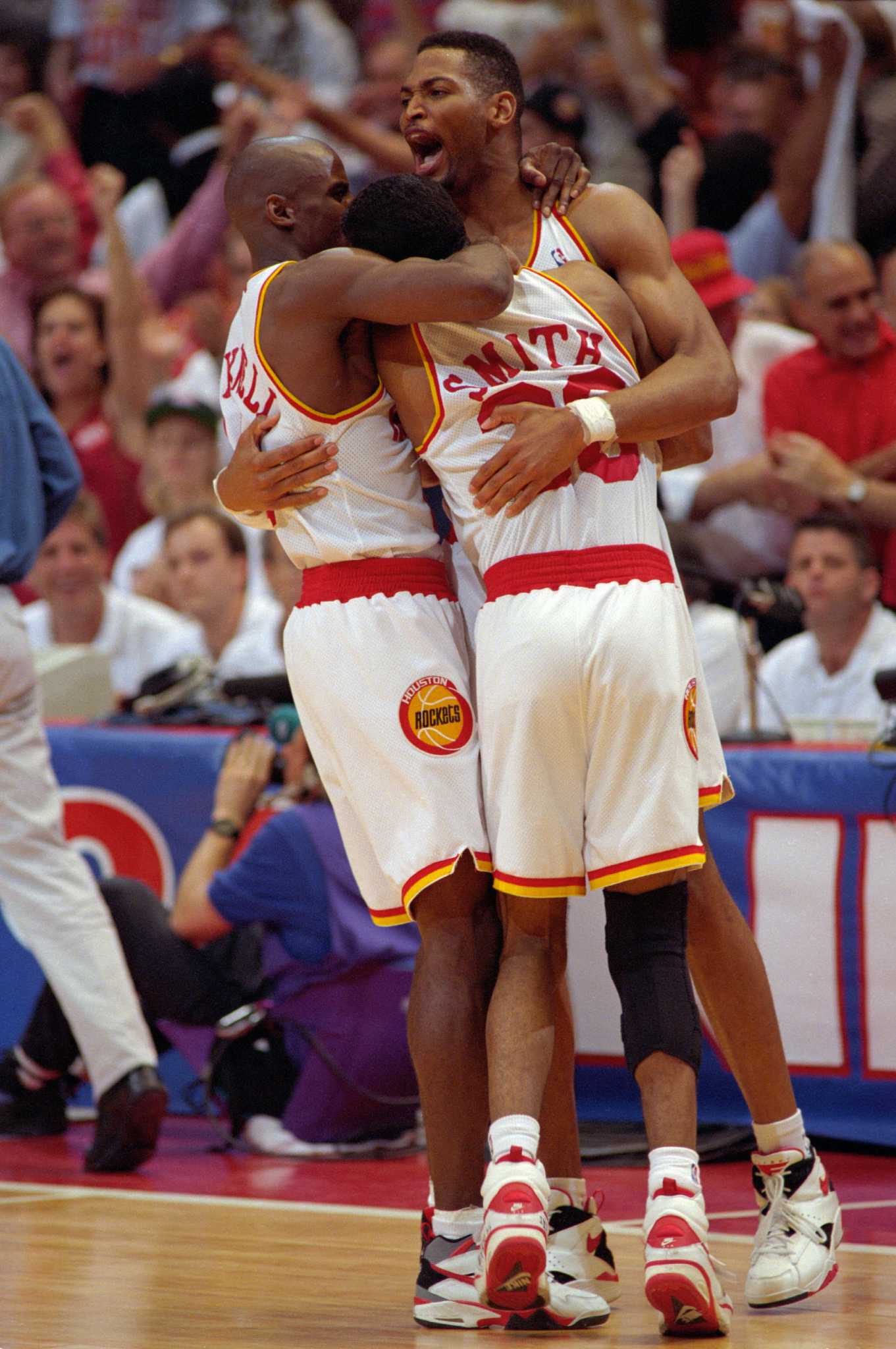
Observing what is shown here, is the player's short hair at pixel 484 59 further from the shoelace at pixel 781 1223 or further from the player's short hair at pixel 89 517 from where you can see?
the player's short hair at pixel 89 517

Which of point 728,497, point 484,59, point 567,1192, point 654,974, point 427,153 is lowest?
point 728,497

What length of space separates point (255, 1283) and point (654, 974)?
973 millimetres

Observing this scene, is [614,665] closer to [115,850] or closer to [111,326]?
[115,850]

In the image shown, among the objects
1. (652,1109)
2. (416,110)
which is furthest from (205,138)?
(652,1109)

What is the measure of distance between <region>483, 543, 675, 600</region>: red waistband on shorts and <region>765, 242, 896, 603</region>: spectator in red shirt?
12.1ft

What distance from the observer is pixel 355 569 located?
3365mm

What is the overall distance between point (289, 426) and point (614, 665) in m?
0.74

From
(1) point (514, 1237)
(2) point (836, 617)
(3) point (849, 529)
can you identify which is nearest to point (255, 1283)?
(1) point (514, 1237)

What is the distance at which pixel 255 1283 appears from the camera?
3.46 meters

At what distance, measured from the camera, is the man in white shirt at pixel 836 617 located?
20.1 ft

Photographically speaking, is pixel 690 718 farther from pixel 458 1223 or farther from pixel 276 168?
pixel 276 168

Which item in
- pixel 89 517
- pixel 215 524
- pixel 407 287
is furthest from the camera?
pixel 89 517

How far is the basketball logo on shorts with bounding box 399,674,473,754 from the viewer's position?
3254 mm

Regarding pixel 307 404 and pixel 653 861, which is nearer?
pixel 653 861
